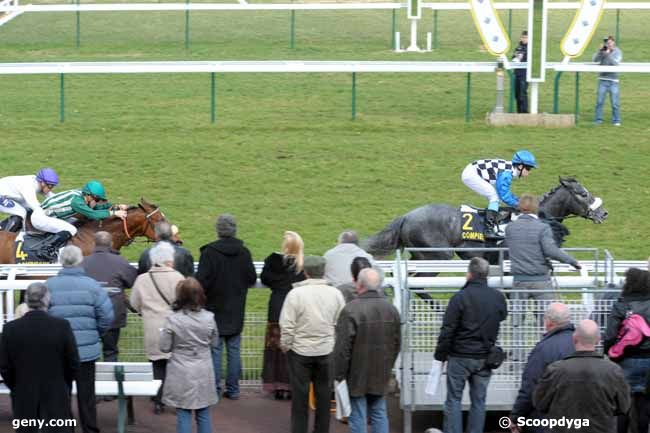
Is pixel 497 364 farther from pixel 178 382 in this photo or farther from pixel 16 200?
pixel 16 200

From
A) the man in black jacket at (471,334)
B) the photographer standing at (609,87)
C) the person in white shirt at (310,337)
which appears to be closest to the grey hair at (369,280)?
the person in white shirt at (310,337)

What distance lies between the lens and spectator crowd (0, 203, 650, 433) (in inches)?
295

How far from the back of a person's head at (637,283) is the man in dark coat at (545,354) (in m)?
0.61

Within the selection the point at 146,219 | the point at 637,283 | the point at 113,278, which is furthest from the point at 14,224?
the point at 637,283

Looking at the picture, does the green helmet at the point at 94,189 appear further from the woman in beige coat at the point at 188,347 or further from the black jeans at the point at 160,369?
the woman in beige coat at the point at 188,347

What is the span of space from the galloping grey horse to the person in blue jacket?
403cm

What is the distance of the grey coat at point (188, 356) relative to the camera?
799cm

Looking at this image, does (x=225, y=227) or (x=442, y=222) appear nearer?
(x=225, y=227)

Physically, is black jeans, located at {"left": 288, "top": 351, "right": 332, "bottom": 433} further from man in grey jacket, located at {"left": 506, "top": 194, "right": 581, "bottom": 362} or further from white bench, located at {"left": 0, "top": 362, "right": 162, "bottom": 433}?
man in grey jacket, located at {"left": 506, "top": 194, "right": 581, "bottom": 362}

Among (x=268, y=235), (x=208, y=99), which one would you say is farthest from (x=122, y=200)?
(x=208, y=99)

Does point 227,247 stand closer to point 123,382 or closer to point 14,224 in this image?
point 123,382

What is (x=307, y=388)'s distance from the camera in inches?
332

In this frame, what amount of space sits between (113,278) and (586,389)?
142 inches

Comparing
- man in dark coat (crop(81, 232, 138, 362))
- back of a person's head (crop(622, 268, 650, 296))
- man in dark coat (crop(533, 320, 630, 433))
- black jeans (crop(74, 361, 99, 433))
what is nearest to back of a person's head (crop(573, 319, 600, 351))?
man in dark coat (crop(533, 320, 630, 433))
